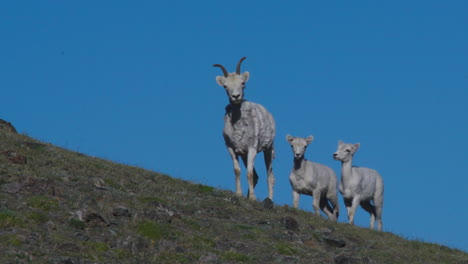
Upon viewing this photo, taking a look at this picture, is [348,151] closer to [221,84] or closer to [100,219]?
[221,84]

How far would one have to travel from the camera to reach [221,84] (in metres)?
28.6

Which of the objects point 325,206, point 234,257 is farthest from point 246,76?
point 234,257

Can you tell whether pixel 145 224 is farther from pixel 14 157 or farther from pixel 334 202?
pixel 334 202

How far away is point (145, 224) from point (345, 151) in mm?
11923

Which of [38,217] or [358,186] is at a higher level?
[358,186]

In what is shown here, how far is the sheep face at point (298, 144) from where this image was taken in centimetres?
3017

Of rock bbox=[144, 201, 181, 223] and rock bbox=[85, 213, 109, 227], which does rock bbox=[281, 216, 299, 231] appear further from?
rock bbox=[85, 213, 109, 227]

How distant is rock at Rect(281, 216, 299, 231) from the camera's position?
23.9 metres

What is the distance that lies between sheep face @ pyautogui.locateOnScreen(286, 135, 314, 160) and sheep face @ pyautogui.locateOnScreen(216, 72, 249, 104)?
9.63 feet

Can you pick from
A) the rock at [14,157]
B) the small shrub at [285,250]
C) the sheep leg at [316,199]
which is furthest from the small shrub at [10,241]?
the sheep leg at [316,199]

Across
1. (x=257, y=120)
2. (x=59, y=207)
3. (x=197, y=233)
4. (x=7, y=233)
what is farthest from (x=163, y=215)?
(x=257, y=120)

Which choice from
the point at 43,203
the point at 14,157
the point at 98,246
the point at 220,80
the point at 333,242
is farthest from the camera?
the point at 220,80

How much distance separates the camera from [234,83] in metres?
28.1

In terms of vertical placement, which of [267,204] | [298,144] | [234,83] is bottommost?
[267,204]
